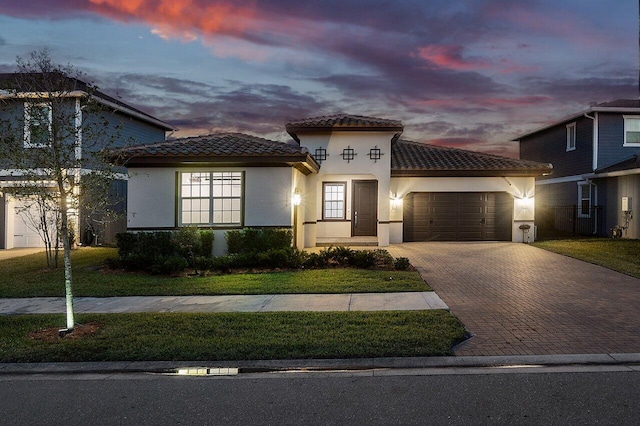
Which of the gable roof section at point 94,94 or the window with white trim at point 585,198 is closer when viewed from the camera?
the gable roof section at point 94,94

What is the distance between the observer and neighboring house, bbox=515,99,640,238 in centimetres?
2111

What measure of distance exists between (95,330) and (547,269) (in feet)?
38.6

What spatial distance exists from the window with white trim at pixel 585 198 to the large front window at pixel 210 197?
1865cm

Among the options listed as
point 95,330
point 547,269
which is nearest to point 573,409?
point 95,330

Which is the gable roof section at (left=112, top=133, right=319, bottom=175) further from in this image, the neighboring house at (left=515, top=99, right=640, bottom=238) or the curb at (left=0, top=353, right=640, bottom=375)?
the neighboring house at (left=515, top=99, right=640, bottom=238)

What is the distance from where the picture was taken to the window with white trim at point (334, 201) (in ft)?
64.4

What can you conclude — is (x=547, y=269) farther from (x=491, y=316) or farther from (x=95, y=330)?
(x=95, y=330)

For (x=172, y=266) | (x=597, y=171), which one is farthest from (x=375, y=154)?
(x=597, y=171)

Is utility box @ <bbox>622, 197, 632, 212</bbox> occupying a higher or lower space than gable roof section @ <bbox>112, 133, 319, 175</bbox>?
lower

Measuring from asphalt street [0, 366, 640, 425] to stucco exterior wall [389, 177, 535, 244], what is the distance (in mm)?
14810

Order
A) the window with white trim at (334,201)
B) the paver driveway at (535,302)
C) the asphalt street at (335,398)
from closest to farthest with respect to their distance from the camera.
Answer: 1. the asphalt street at (335,398)
2. the paver driveway at (535,302)
3. the window with white trim at (334,201)

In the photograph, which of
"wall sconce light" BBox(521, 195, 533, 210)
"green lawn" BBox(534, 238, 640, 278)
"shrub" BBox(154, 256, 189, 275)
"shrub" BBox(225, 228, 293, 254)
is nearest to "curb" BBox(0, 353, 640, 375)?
"shrub" BBox(154, 256, 189, 275)

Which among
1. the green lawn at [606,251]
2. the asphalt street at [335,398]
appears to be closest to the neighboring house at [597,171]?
the green lawn at [606,251]

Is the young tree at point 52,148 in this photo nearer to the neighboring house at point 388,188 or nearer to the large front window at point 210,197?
the large front window at point 210,197
